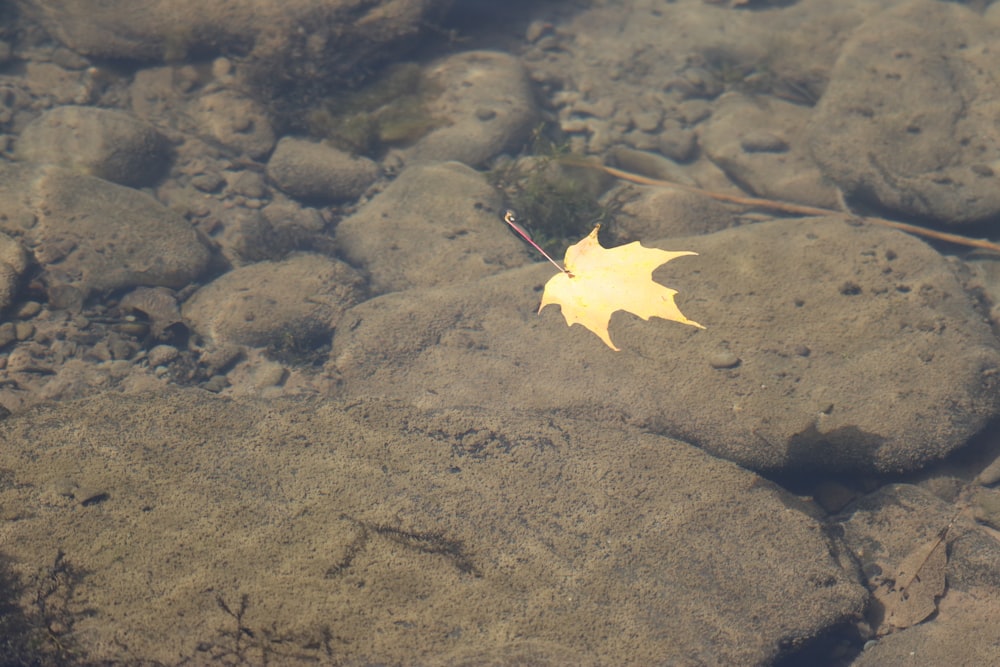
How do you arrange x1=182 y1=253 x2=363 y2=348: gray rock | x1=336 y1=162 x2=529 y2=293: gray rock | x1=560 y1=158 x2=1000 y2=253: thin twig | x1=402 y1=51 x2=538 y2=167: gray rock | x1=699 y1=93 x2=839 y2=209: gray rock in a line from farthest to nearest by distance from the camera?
1. x1=402 y1=51 x2=538 y2=167: gray rock
2. x1=699 y1=93 x2=839 y2=209: gray rock
3. x1=336 y1=162 x2=529 y2=293: gray rock
4. x1=560 y1=158 x2=1000 y2=253: thin twig
5. x1=182 y1=253 x2=363 y2=348: gray rock

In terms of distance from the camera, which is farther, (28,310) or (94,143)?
(94,143)

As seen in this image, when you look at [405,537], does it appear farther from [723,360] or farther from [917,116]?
[917,116]

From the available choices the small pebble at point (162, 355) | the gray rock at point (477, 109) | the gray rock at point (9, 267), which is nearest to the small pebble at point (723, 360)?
the gray rock at point (477, 109)

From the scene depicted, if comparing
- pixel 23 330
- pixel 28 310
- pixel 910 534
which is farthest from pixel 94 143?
pixel 910 534

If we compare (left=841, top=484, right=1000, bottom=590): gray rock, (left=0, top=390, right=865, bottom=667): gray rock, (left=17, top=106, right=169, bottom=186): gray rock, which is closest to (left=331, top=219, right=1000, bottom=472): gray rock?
(left=841, top=484, right=1000, bottom=590): gray rock

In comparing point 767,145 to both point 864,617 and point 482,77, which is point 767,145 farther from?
point 864,617

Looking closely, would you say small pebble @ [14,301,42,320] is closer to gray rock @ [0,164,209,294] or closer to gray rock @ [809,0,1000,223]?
gray rock @ [0,164,209,294]
